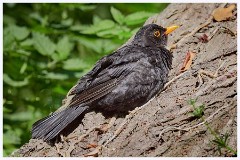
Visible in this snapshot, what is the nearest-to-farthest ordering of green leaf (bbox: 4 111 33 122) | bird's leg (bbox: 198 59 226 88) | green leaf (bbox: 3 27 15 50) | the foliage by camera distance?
1. the foliage
2. bird's leg (bbox: 198 59 226 88)
3. green leaf (bbox: 3 27 15 50)
4. green leaf (bbox: 4 111 33 122)

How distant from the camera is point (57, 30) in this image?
5348 millimetres

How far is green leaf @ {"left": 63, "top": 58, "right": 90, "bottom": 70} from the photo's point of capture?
4.93 metres

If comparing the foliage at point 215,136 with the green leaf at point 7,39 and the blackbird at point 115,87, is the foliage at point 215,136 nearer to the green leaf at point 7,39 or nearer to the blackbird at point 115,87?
the blackbird at point 115,87

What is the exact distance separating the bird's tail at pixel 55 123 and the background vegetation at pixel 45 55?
0.81m

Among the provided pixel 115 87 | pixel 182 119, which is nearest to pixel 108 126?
pixel 115 87

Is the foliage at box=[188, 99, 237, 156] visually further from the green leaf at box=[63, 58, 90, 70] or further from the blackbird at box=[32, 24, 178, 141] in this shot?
the green leaf at box=[63, 58, 90, 70]

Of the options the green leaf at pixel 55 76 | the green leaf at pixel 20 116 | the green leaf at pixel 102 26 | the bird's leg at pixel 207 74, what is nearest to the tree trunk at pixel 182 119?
the bird's leg at pixel 207 74

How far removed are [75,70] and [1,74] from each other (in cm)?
71

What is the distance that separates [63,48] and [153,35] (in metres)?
1.06

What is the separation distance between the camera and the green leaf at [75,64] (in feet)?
16.2

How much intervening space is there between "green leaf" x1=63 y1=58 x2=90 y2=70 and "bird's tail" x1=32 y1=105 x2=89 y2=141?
1095 millimetres

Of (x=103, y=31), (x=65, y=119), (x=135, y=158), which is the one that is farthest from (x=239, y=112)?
(x=103, y=31)

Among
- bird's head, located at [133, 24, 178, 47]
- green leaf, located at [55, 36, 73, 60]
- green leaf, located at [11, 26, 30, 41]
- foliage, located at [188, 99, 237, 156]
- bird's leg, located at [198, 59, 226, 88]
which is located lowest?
foliage, located at [188, 99, 237, 156]

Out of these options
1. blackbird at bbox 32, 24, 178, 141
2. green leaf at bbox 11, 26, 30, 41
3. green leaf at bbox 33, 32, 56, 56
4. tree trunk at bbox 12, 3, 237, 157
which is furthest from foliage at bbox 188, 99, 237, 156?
green leaf at bbox 11, 26, 30, 41
